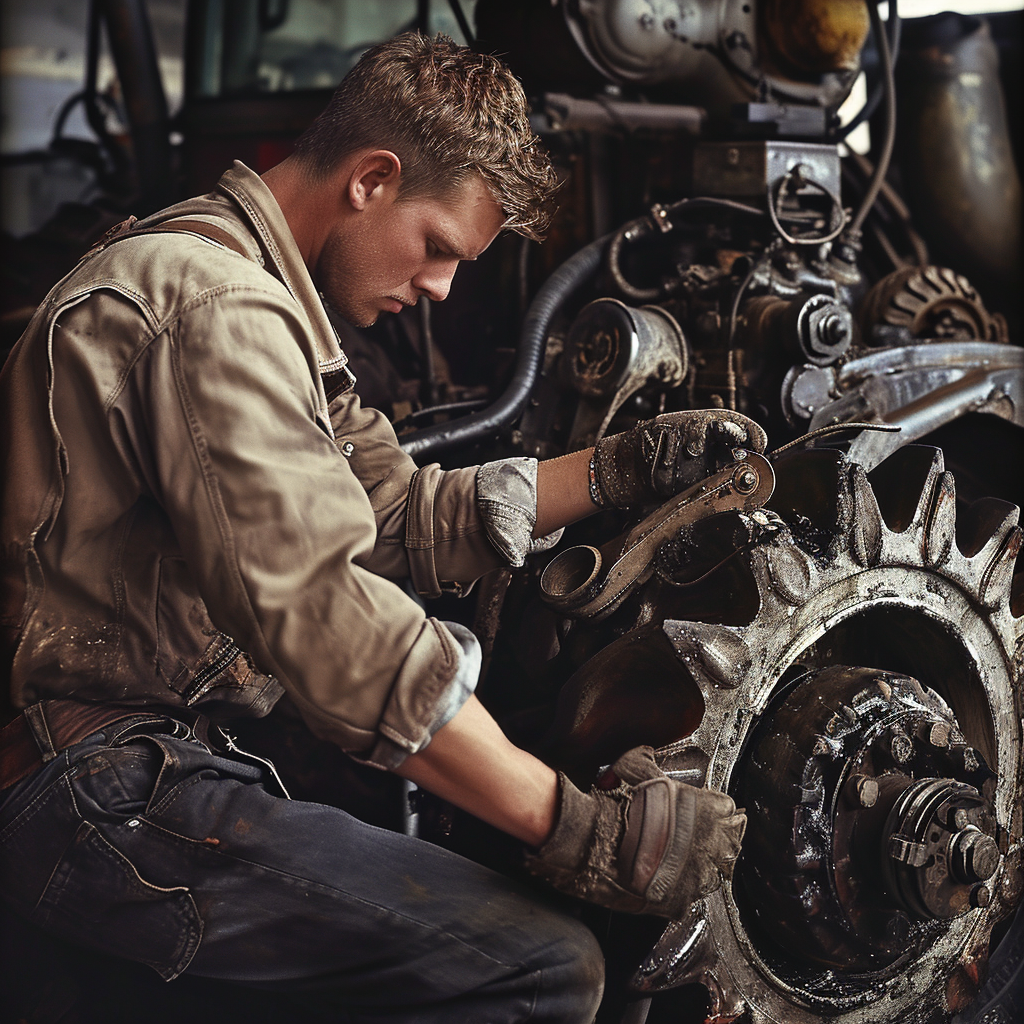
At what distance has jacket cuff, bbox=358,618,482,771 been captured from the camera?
106 cm

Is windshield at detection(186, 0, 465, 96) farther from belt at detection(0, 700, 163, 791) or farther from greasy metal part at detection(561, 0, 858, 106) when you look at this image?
belt at detection(0, 700, 163, 791)

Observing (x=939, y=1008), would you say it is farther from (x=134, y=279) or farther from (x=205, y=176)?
(x=205, y=176)

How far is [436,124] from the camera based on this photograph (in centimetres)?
131

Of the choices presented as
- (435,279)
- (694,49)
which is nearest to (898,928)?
(435,279)

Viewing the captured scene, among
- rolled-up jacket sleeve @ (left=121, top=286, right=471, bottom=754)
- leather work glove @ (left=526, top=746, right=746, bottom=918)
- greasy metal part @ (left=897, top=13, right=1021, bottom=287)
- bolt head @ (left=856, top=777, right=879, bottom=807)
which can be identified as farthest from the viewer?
greasy metal part @ (left=897, top=13, right=1021, bottom=287)

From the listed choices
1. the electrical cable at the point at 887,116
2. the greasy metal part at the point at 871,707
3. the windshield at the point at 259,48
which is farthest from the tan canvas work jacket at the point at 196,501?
the windshield at the point at 259,48

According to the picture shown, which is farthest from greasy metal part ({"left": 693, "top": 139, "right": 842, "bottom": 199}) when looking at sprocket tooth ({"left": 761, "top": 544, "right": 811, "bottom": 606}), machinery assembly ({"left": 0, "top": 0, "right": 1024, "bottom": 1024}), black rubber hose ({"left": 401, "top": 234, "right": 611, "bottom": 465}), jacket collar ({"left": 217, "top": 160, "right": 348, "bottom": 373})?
jacket collar ({"left": 217, "top": 160, "right": 348, "bottom": 373})

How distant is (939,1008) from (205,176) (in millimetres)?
2731

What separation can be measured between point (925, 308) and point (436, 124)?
1.43 metres

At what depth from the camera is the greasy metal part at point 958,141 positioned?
271cm

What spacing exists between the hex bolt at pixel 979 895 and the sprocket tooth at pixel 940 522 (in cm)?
48

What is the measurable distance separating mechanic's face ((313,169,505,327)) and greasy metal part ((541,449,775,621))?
456 mm

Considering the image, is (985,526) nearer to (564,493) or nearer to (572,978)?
(564,493)

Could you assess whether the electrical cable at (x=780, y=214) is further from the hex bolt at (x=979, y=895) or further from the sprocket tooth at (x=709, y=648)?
the hex bolt at (x=979, y=895)
